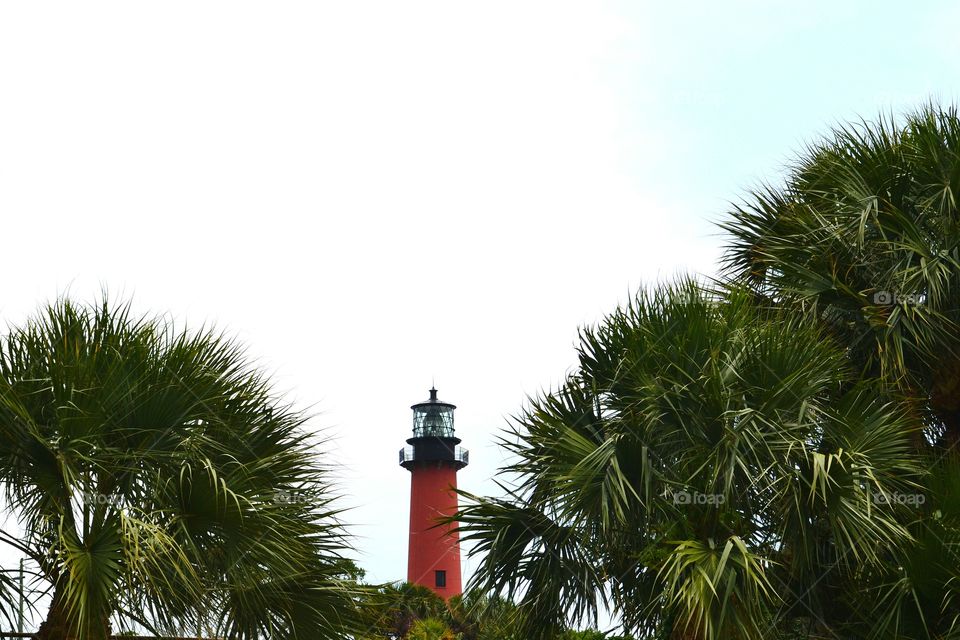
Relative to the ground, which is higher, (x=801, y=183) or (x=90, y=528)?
(x=801, y=183)

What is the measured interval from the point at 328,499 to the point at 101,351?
2.24 meters

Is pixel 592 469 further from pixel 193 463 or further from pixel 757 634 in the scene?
pixel 193 463

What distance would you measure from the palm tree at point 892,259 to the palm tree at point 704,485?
61cm

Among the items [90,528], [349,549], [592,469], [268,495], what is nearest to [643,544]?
[592,469]

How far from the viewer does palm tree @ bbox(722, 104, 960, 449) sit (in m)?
10.9

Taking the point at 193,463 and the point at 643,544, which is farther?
the point at 643,544

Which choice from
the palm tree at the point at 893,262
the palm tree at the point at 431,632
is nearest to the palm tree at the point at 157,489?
the palm tree at the point at 893,262

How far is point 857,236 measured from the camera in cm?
1121

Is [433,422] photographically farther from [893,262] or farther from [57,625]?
[57,625]

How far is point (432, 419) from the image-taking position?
157 ft

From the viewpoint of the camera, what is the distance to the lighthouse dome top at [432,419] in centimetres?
4738

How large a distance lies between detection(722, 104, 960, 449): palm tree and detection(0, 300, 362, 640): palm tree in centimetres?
539

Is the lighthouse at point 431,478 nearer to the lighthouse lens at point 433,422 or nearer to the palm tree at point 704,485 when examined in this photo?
the lighthouse lens at point 433,422

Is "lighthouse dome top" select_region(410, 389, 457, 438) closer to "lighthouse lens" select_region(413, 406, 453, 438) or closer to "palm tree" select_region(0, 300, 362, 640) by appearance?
"lighthouse lens" select_region(413, 406, 453, 438)
